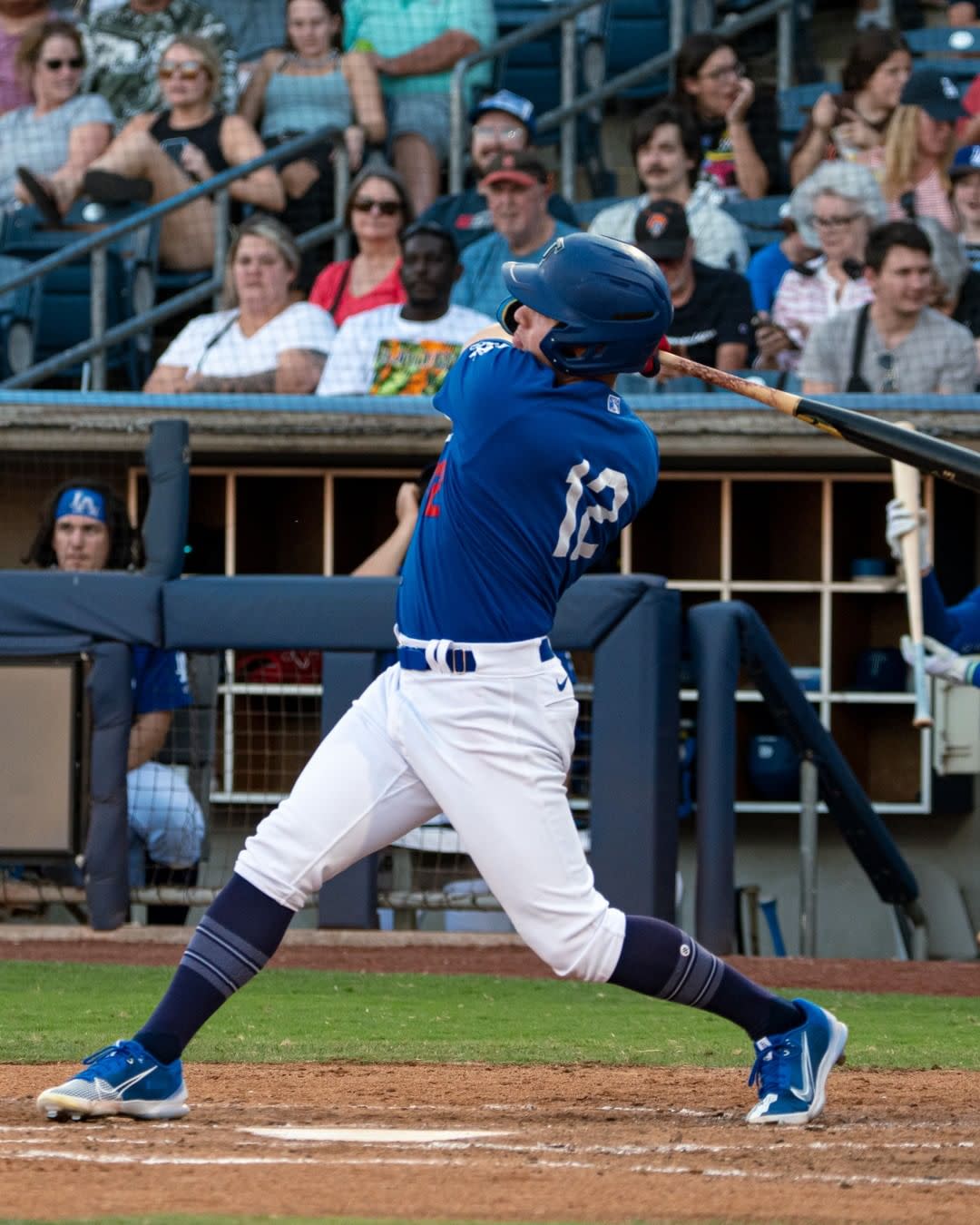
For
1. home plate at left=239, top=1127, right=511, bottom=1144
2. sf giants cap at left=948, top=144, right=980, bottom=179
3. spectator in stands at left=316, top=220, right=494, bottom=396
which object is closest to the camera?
home plate at left=239, top=1127, right=511, bottom=1144

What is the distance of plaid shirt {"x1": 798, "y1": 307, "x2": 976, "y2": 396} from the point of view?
8617 mm

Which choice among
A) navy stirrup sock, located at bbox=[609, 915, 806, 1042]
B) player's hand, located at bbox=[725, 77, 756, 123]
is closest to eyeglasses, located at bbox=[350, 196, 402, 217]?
player's hand, located at bbox=[725, 77, 756, 123]

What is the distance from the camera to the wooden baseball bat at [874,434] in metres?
3.98

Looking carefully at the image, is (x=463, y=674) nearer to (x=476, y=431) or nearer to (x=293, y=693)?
(x=476, y=431)

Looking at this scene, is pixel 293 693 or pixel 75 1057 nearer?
pixel 75 1057

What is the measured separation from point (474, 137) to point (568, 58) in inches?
50.6

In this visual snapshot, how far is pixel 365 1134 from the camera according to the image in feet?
11.7

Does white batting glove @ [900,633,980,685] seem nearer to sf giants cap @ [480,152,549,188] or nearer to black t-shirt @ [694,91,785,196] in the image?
sf giants cap @ [480,152,549,188]

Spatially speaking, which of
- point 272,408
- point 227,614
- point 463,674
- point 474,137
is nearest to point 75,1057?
point 463,674

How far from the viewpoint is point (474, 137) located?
10336mm

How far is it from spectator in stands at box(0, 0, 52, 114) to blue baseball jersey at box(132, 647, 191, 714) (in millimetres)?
5654

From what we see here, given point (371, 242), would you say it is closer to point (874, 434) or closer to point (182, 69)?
point (182, 69)

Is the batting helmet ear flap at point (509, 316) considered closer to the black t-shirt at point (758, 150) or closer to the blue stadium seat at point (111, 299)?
the blue stadium seat at point (111, 299)

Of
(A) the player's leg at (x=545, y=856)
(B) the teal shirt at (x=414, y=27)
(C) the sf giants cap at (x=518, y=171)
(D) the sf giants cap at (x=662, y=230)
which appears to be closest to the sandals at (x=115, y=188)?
(B) the teal shirt at (x=414, y=27)
